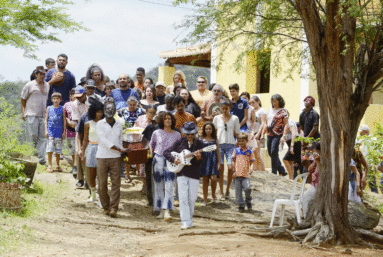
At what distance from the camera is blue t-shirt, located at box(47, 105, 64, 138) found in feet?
37.6

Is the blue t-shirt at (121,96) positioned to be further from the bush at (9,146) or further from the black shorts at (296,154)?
the black shorts at (296,154)

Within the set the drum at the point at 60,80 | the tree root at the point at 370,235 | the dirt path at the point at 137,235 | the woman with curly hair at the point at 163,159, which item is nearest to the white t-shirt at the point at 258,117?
the dirt path at the point at 137,235

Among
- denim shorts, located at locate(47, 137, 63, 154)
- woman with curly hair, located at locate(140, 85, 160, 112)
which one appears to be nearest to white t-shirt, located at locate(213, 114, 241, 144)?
woman with curly hair, located at locate(140, 85, 160, 112)

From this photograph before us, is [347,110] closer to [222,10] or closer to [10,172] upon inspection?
[222,10]

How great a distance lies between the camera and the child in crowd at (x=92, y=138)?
927 cm

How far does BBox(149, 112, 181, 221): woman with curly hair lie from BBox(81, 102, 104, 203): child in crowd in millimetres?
1045

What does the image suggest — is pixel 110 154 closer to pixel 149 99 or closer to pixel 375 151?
pixel 149 99

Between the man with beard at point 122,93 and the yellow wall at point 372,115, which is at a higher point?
the man with beard at point 122,93

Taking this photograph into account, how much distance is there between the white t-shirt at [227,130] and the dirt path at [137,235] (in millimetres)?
1428

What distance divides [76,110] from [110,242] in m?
4.20

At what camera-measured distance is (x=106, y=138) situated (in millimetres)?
8844

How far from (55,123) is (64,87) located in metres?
1.17

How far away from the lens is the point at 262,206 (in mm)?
11414

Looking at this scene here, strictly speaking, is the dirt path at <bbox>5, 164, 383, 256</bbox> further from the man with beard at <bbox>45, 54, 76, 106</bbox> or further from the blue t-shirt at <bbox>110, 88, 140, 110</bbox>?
the man with beard at <bbox>45, 54, 76, 106</bbox>
